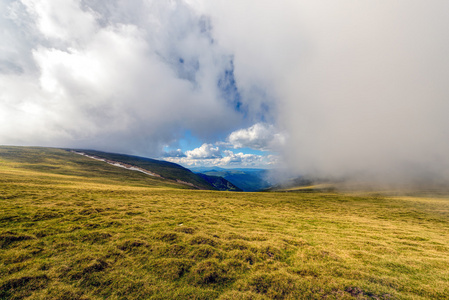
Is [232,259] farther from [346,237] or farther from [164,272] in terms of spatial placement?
[346,237]

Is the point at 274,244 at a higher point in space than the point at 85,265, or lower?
higher

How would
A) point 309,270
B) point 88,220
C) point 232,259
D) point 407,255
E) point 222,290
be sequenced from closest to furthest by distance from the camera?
1. point 222,290
2. point 309,270
3. point 232,259
4. point 407,255
5. point 88,220

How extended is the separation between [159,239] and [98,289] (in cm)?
587

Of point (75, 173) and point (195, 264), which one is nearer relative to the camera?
point (195, 264)

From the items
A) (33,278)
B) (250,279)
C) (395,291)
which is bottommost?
(33,278)

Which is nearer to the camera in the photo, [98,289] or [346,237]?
[98,289]

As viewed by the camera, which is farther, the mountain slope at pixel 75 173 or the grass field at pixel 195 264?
the mountain slope at pixel 75 173

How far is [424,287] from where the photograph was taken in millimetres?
9312

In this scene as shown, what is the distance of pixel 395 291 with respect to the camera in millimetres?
8898

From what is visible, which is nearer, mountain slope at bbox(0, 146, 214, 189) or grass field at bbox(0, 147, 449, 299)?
grass field at bbox(0, 147, 449, 299)

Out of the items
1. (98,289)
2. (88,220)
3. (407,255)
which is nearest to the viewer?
(98,289)

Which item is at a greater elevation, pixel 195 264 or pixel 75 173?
pixel 195 264

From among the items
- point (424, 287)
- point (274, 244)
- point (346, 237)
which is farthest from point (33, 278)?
point (346, 237)

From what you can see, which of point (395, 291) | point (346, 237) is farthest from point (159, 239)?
point (346, 237)
